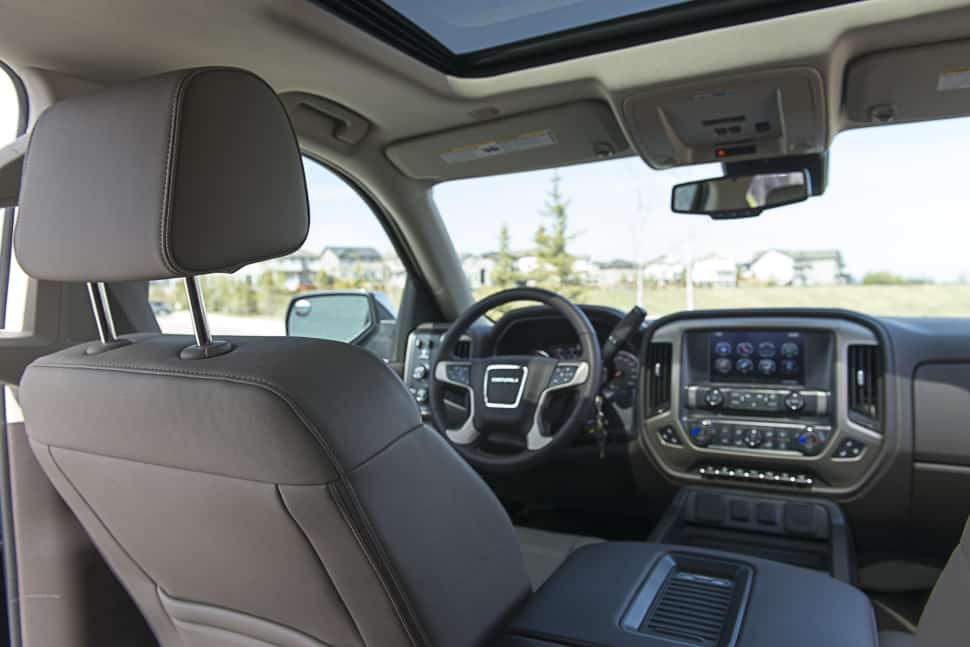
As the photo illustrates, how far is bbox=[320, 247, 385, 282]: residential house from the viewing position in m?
3.45

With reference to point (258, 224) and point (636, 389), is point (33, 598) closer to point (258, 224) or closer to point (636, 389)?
point (258, 224)

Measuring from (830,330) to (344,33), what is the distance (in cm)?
191

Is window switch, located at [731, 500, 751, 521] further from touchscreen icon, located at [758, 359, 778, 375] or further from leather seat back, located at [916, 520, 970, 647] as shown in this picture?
leather seat back, located at [916, 520, 970, 647]

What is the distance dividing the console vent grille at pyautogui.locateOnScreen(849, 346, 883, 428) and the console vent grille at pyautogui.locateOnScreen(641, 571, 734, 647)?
1.24 metres

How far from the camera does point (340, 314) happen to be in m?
3.40

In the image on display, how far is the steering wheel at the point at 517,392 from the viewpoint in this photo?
7.61ft

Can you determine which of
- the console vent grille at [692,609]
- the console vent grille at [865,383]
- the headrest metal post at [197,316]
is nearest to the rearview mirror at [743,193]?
the console vent grille at [865,383]

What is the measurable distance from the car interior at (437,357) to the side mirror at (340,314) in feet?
0.07

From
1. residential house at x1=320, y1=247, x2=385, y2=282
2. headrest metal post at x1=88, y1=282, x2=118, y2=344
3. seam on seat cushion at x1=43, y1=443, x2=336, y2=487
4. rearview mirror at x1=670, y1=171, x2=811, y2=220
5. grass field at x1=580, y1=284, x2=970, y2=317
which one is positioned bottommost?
seam on seat cushion at x1=43, y1=443, x2=336, y2=487

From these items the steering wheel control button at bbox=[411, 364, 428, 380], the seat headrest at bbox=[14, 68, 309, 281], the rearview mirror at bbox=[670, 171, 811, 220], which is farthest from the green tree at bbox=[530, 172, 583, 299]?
the seat headrest at bbox=[14, 68, 309, 281]

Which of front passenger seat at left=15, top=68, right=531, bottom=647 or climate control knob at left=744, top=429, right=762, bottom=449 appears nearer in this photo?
front passenger seat at left=15, top=68, right=531, bottom=647

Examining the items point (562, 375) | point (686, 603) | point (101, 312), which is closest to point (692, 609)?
point (686, 603)

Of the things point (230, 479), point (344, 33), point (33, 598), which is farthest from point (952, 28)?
point (33, 598)

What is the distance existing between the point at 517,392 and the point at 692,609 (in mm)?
1189
